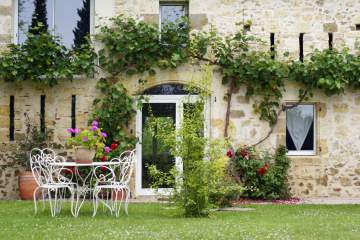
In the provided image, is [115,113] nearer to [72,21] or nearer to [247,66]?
[72,21]

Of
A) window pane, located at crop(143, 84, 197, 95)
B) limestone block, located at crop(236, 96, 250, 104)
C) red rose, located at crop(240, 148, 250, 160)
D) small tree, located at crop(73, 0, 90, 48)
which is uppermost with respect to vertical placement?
small tree, located at crop(73, 0, 90, 48)

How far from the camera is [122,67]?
46.4 ft

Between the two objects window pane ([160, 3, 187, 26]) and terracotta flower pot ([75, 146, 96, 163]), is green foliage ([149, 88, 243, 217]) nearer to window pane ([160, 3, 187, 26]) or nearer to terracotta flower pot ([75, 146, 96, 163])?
terracotta flower pot ([75, 146, 96, 163])

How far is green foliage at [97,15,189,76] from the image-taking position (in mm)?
13914

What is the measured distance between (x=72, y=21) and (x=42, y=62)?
118 cm

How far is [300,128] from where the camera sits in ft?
47.3

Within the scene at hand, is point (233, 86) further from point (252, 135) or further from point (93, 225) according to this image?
point (93, 225)

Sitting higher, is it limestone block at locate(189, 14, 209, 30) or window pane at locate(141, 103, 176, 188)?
limestone block at locate(189, 14, 209, 30)

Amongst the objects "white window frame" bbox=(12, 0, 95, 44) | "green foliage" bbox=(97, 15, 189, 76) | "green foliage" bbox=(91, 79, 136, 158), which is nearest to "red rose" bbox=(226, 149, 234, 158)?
"green foliage" bbox=(91, 79, 136, 158)

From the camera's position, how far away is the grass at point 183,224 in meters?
7.94

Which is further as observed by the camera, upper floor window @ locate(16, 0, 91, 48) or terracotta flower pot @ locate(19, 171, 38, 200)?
upper floor window @ locate(16, 0, 91, 48)

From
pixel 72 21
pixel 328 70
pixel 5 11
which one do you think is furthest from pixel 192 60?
pixel 5 11

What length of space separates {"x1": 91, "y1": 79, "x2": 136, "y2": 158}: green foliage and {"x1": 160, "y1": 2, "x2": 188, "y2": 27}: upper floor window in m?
1.71

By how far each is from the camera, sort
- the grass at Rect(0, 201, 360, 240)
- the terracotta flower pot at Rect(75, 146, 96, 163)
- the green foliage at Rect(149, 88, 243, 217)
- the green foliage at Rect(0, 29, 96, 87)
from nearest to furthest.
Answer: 1. the grass at Rect(0, 201, 360, 240)
2. the green foliage at Rect(149, 88, 243, 217)
3. the terracotta flower pot at Rect(75, 146, 96, 163)
4. the green foliage at Rect(0, 29, 96, 87)
